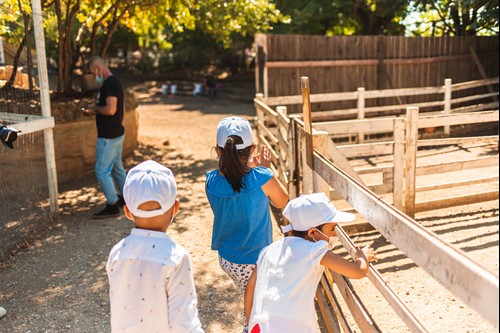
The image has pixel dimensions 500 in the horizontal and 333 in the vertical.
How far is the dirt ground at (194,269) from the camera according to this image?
161 inches

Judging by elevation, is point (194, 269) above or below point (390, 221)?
below

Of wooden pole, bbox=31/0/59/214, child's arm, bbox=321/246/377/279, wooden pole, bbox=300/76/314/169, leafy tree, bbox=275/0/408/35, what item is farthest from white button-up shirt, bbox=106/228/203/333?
leafy tree, bbox=275/0/408/35

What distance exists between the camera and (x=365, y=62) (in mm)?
11547

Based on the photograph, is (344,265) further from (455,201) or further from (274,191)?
(455,201)

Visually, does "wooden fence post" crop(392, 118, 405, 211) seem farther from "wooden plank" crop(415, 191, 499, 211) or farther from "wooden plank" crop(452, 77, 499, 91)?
"wooden plank" crop(452, 77, 499, 91)

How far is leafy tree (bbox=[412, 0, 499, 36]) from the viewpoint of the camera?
38.4ft

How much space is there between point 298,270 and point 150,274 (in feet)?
2.19

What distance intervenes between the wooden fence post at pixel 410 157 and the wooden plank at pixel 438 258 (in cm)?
326

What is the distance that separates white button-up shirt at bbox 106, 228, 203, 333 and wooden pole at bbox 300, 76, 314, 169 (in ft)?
5.66

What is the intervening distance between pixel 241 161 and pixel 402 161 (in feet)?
11.1

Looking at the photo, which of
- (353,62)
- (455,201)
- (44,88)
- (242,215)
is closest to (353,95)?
(353,62)

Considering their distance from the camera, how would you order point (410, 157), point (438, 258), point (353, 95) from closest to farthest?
point (438, 258) < point (410, 157) < point (353, 95)

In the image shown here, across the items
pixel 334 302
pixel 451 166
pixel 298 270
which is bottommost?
pixel 334 302

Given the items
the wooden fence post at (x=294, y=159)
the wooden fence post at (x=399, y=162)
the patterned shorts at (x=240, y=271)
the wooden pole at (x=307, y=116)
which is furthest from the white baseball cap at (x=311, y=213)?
the wooden fence post at (x=399, y=162)
